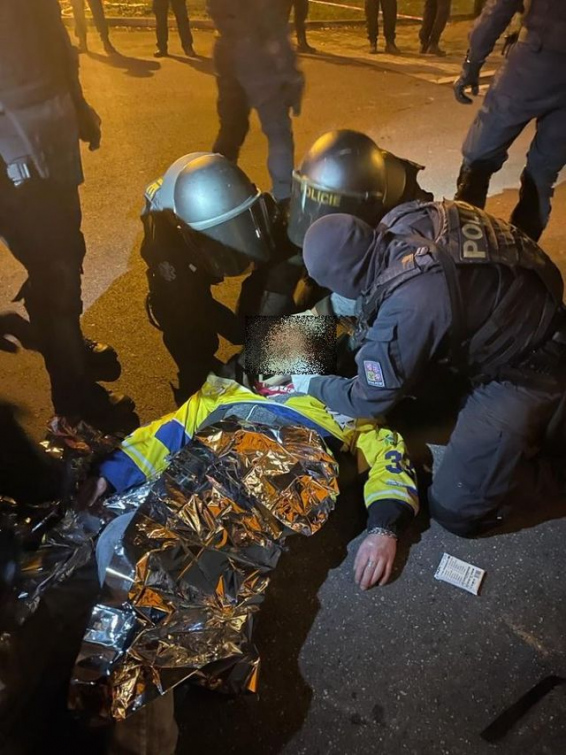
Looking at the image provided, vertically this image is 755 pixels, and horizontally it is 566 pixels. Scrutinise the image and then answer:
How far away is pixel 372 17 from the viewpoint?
673 centimetres

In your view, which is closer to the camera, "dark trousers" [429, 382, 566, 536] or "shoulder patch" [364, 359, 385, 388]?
"shoulder patch" [364, 359, 385, 388]

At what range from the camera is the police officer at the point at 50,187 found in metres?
1.71

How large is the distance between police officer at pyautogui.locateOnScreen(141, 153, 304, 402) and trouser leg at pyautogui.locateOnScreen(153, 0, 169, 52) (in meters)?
4.41

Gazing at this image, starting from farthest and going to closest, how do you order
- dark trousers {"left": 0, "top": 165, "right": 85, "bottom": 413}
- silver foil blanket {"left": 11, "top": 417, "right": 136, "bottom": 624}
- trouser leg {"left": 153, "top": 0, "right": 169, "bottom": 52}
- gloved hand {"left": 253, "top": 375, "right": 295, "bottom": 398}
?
trouser leg {"left": 153, "top": 0, "right": 169, "bottom": 52} → gloved hand {"left": 253, "top": 375, "right": 295, "bottom": 398} → dark trousers {"left": 0, "top": 165, "right": 85, "bottom": 413} → silver foil blanket {"left": 11, "top": 417, "right": 136, "bottom": 624}

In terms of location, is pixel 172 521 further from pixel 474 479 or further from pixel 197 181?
pixel 197 181

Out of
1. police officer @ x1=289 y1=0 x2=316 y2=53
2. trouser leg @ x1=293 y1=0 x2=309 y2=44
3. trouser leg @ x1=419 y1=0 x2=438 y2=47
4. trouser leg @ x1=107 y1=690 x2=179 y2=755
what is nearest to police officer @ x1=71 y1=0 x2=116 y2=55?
police officer @ x1=289 y1=0 x2=316 y2=53

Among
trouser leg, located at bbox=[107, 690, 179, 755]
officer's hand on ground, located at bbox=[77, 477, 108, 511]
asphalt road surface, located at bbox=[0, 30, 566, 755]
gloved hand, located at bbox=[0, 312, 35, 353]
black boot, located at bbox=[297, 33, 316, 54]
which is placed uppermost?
black boot, located at bbox=[297, 33, 316, 54]

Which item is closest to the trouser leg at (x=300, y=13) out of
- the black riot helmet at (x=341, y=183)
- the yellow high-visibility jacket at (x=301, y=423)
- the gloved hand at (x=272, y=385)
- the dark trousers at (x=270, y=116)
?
the dark trousers at (x=270, y=116)

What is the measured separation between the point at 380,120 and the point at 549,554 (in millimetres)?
4380

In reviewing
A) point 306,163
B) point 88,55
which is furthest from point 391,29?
point 306,163

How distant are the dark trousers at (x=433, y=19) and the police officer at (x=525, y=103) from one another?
14.2ft

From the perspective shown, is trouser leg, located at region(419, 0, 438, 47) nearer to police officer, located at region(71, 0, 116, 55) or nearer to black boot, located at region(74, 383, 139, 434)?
police officer, located at region(71, 0, 116, 55)

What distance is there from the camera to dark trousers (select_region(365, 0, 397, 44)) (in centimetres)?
663

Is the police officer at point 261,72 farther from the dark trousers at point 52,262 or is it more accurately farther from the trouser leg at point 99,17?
the trouser leg at point 99,17
